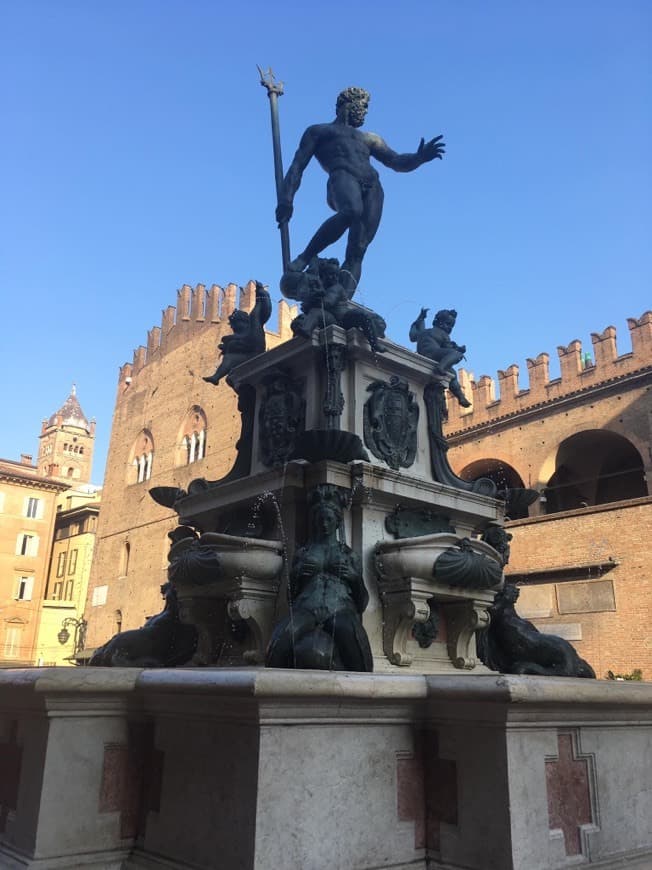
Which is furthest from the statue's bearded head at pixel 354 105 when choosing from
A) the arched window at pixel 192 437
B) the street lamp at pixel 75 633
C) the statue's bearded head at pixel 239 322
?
the street lamp at pixel 75 633

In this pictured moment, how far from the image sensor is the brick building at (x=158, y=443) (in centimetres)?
3447

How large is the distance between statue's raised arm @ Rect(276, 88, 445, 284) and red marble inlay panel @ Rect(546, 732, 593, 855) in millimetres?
4232

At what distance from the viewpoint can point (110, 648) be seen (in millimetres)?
5102

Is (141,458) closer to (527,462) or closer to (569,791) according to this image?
(527,462)

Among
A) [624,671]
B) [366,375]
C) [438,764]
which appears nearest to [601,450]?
[624,671]

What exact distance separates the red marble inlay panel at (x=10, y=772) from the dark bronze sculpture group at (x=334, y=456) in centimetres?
123

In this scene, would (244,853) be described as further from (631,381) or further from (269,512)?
(631,381)

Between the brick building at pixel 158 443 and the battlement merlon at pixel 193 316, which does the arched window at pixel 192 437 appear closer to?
the brick building at pixel 158 443

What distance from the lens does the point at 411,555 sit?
4652 mm

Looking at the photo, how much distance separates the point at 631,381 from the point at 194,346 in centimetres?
2022

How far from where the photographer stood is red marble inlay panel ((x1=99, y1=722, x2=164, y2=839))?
3.28m

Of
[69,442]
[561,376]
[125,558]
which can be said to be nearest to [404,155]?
[561,376]

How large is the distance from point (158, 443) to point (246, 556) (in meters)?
34.2

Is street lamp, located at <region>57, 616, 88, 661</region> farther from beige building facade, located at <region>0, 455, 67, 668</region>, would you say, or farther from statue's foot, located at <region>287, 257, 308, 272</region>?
statue's foot, located at <region>287, 257, 308, 272</region>
